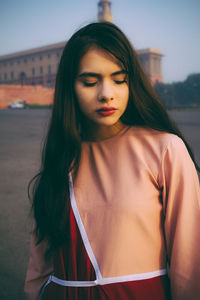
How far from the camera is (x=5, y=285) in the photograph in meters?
2.11

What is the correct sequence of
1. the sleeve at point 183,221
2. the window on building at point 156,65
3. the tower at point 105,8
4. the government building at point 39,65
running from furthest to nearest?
the window on building at point 156,65 → the government building at point 39,65 → the tower at point 105,8 → the sleeve at point 183,221

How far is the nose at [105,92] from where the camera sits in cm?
92

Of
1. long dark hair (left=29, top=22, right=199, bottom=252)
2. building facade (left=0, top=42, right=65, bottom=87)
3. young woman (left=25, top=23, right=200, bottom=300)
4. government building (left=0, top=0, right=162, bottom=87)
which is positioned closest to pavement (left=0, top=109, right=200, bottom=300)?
long dark hair (left=29, top=22, right=199, bottom=252)

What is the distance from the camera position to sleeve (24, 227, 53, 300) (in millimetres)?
1135

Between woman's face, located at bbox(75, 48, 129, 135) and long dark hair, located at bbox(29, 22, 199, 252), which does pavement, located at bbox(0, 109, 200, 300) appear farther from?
woman's face, located at bbox(75, 48, 129, 135)

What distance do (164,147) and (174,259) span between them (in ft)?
1.06

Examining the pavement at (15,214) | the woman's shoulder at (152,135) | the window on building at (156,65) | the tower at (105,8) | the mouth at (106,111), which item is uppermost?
the tower at (105,8)

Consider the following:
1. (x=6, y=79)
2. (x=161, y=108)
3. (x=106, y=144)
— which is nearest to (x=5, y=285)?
(x=106, y=144)

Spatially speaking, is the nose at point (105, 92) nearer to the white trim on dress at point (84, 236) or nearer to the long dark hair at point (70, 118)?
the long dark hair at point (70, 118)

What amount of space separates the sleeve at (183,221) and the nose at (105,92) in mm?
242

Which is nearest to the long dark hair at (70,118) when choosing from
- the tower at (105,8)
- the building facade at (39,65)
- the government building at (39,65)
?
the tower at (105,8)

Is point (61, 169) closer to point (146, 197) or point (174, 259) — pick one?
point (146, 197)

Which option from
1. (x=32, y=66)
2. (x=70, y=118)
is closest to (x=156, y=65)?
(x=32, y=66)

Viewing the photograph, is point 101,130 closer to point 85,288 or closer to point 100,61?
point 100,61
